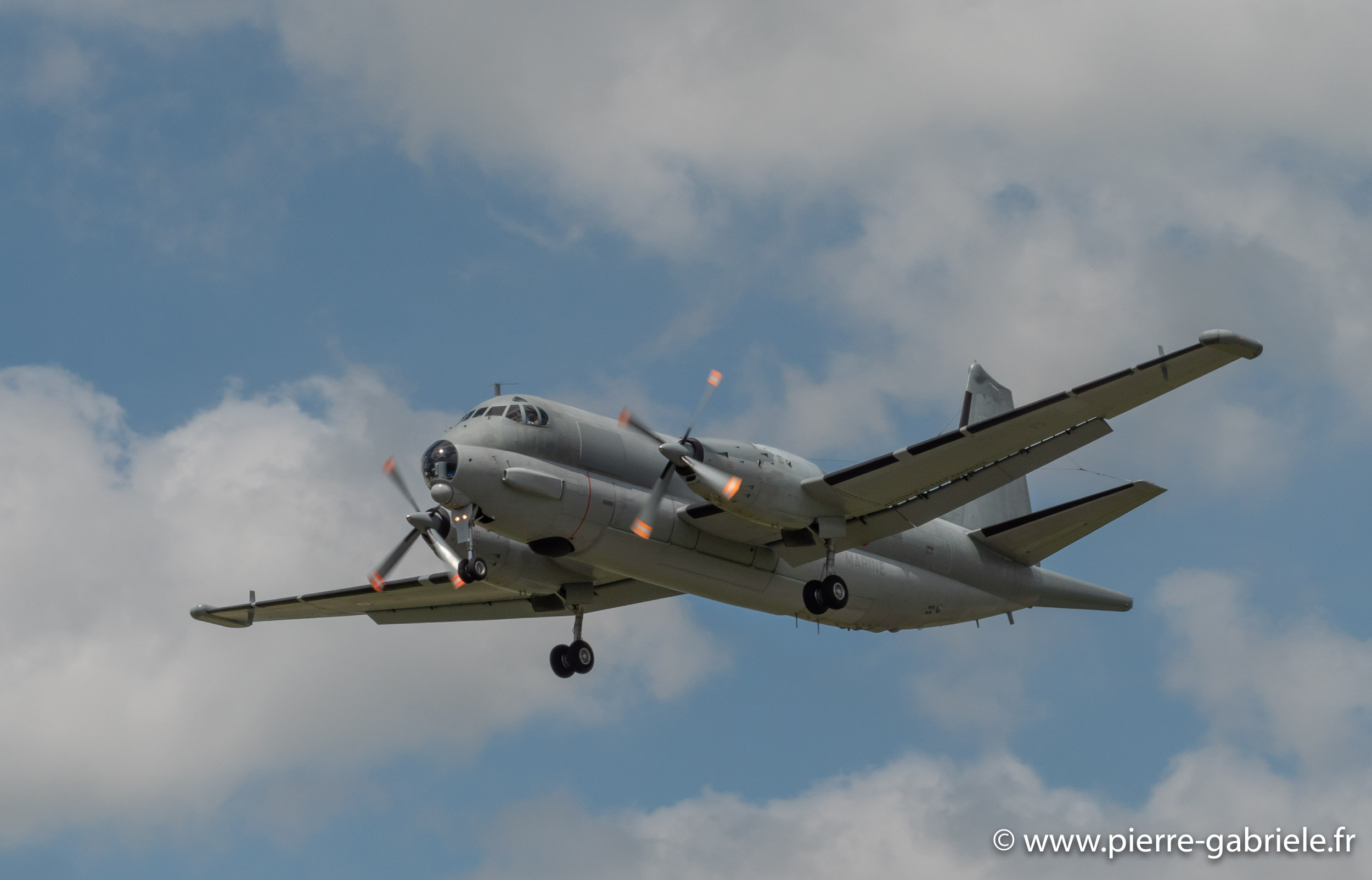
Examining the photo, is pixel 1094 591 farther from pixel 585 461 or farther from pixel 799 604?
pixel 585 461

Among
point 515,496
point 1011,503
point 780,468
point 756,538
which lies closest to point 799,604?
point 756,538

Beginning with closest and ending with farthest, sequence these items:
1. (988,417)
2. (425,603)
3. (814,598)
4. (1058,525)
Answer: (814,598) < (1058,525) < (425,603) < (988,417)

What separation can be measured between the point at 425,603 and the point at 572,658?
217 inches

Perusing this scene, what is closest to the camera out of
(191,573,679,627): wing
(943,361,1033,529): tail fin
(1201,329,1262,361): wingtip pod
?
(1201,329,1262,361): wingtip pod

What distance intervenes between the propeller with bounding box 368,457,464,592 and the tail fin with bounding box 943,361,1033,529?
51.6 ft

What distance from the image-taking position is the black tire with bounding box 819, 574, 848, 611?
29.0 meters

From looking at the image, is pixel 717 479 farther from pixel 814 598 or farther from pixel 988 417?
pixel 988 417

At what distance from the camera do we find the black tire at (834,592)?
1140 inches

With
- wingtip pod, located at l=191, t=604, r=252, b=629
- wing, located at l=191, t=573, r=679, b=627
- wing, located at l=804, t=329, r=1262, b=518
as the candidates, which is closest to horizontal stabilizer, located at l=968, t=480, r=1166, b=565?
wing, located at l=804, t=329, r=1262, b=518

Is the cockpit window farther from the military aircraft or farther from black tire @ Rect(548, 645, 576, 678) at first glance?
black tire @ Rect(548, 645, 576, 678)

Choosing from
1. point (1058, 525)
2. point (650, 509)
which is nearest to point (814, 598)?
point (650, 509)

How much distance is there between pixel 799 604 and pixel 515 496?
7.97 meters

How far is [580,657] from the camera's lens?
108ft

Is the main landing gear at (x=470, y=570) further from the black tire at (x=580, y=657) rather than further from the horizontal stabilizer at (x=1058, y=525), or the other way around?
the horizontal stabilizer at (x=1058, y=525)
